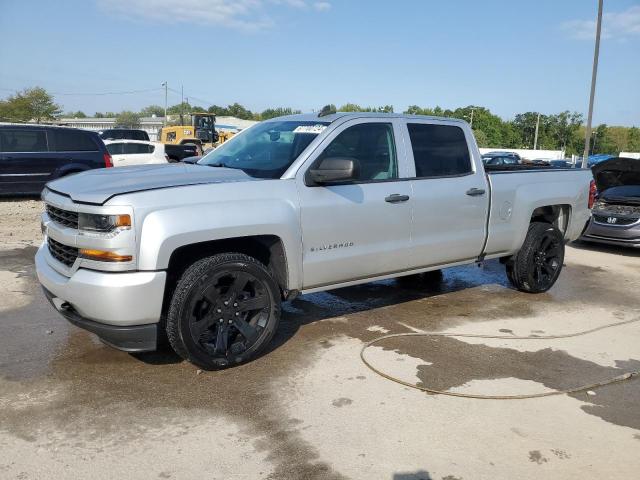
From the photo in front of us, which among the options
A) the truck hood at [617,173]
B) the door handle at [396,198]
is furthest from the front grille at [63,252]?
the truck hood at [617,173]

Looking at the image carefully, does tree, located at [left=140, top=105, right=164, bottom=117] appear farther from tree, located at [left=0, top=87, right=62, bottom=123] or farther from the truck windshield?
the truck windshield

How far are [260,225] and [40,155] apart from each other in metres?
10.5

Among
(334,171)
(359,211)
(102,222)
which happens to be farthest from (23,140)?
(334,171)

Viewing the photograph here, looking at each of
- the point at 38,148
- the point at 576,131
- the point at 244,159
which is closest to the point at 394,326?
the point at 244,159

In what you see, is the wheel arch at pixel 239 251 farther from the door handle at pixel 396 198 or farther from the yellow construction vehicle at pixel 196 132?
the yellow construction vehicle at pixel 196 132

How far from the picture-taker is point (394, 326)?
524 cm

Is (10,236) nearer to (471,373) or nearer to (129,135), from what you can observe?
(471,373)

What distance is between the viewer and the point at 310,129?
188 inches

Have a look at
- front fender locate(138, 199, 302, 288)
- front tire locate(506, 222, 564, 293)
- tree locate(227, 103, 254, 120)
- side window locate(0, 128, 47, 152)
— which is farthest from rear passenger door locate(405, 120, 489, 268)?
tree locate(227, 103, 254, 120)

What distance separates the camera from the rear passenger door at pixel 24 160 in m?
12.4

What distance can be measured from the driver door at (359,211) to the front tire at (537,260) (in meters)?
1.90

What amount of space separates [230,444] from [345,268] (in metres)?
1.90

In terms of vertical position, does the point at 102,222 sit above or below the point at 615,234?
above

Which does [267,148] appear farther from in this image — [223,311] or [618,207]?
[618,207]
